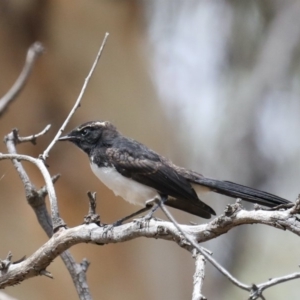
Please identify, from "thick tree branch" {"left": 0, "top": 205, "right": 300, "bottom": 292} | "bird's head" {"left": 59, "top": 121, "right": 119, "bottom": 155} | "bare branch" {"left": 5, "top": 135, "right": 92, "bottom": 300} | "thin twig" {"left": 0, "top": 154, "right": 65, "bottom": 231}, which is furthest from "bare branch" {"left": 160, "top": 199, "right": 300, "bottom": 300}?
"bird's head" {"left": 59, "top": 121, "right": 119, "bottom": 155}

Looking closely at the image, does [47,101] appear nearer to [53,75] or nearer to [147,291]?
[53,75]

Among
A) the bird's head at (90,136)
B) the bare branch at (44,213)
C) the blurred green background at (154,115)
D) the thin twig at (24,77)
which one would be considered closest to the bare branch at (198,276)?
the thin twig at (24,77)

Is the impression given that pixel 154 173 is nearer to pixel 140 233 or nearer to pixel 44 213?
pixel 44 213

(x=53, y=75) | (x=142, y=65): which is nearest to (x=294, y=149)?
(x=142, y=65)

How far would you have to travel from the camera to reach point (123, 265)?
5.48m

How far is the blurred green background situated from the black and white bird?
184 centimetres

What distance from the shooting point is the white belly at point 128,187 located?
3.02 m

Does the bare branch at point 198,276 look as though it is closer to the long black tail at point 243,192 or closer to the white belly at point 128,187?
the long black tail at point 243,192

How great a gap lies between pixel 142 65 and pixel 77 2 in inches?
36.5

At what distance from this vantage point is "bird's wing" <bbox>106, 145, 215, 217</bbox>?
2.97 meters

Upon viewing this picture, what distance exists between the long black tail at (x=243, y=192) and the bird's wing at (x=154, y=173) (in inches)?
4.3

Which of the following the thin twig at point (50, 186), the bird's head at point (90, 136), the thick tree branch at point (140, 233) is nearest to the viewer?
the thick tree branch at point (140, 233)

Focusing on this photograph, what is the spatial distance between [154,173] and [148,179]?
45 mm

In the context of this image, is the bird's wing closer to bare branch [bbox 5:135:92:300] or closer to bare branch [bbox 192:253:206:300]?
bare branch [bbox 5:135:92:300]
